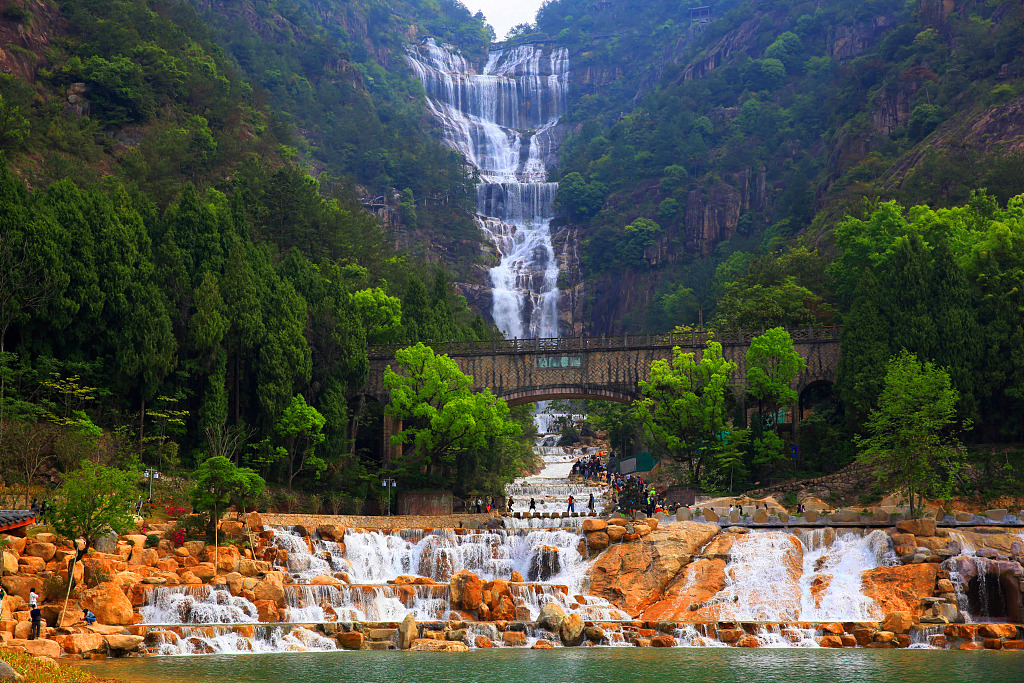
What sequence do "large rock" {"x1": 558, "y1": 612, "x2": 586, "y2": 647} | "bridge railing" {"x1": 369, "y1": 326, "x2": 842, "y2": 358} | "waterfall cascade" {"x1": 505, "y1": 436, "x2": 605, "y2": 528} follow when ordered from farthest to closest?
1. "bridge railing" {"x1": 369, "y1": 326, "x2": 842, "y2": 358}
2. "waterfall cascade" {"x1": 505, "y1": 436, "x2": 605, "y2": 528}
3. "large rock" {"x1": 558, "y1": 612, "x2": 586, "y2": 647}

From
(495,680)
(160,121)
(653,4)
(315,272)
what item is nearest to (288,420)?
(315,272)

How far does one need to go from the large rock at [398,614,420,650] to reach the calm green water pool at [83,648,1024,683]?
2.96 ft

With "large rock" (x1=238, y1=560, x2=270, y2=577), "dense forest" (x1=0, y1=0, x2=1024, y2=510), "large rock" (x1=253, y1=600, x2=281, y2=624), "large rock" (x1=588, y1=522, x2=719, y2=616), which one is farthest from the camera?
"dense forest" (x1=0, y1=0, x2=1024, y2=510)

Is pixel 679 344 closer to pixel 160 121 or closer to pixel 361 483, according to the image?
pixel 361 483

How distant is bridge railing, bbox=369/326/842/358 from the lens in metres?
56.6

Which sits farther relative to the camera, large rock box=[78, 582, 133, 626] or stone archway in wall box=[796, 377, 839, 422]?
stone archway in wall box=[796, 377, 839, 422]

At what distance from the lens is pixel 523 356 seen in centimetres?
5956

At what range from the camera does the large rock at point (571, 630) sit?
31547mm

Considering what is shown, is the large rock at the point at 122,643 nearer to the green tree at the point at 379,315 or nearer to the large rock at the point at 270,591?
the large rock at the point at 270,591

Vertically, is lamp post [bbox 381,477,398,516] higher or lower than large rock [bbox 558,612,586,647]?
higher

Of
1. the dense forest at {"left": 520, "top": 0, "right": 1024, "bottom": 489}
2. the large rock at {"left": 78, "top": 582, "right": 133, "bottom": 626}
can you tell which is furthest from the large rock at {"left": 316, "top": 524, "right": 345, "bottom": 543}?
the dense forest at {"left": 520, "top": 0, "right": 1024, "bottom": 489}

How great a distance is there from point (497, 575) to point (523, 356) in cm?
2135

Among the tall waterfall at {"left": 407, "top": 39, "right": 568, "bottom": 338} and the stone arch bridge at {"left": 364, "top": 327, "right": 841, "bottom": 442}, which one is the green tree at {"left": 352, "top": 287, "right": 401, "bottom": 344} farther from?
the tall waterfall at {"left": 407, "top": 39, "right": 568, "bottom": 338}

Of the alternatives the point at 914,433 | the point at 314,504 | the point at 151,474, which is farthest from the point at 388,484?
the point at 914,433
